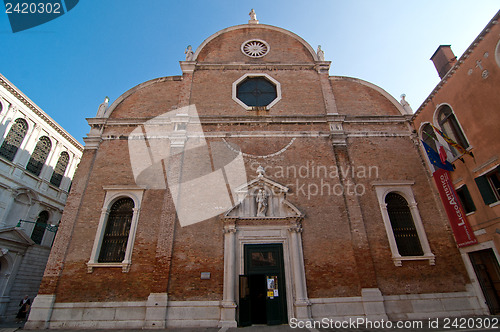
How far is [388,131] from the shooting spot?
12633mm

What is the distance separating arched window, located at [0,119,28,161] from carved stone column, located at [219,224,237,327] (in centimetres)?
1462

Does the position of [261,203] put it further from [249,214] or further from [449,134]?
[449,134]

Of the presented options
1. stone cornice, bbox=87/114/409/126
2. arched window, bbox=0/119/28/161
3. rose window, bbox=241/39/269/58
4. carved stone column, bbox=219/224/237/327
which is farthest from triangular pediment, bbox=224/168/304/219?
arched window, bbox=0/119/28/161

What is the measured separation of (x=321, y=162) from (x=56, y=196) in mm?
18581

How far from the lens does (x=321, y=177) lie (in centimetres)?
1141

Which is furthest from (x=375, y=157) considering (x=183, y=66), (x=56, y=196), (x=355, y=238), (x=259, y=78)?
(x=56, y=196)

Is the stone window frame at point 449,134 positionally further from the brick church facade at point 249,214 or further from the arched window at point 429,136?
the brick church facade at point 249,214

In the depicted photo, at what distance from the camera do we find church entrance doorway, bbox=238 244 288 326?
9052 millimetres

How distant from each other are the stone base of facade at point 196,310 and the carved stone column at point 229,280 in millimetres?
91

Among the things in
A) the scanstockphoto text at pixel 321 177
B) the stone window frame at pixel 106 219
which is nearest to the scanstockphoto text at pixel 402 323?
the scanstockphoto text at pixel 321 177

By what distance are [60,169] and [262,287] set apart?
59.7 ft

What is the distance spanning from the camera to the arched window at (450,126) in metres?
10.1

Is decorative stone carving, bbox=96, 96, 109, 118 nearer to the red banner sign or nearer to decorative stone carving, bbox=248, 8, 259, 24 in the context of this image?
decorative stone carving, bbox=248, 8, 259, 24

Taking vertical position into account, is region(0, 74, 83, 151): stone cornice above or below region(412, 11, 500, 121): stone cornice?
above
